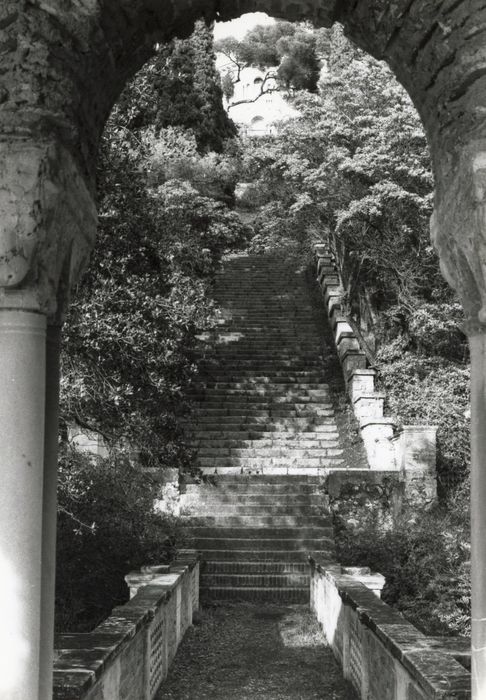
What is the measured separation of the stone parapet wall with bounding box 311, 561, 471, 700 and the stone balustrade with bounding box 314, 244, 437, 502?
148 inches

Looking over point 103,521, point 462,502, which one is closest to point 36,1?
point 103,521

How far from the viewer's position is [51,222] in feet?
10.2

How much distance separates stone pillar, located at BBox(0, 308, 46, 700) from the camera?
9.71 feet

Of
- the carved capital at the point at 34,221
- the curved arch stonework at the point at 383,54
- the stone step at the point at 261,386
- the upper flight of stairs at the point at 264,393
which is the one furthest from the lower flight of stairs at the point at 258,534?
the carved capital at the point at 34,221

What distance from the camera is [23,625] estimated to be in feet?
9.79

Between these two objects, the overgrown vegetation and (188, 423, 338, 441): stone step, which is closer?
the overgrown vegetation

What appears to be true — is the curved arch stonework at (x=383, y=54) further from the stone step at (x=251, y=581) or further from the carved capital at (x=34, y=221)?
the stone step at (x=251, y=581)

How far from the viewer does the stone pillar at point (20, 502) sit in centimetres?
296

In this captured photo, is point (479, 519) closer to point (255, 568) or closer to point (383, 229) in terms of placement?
point (255, 568)

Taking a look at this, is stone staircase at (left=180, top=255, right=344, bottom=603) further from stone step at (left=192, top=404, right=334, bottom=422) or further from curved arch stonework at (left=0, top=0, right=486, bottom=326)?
curved arch stonework at (left=0, top=0, right=486, bottom=326)

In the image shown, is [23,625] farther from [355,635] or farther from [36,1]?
[355,635]

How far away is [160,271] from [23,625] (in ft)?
20.4

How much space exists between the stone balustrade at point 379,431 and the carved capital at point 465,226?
8532 millimetres

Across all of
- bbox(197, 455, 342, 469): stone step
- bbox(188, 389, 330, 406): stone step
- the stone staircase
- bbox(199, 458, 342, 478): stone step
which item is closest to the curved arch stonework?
the stone staircase
